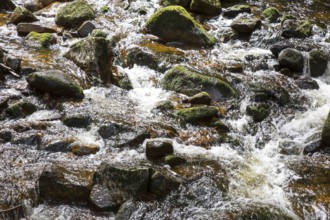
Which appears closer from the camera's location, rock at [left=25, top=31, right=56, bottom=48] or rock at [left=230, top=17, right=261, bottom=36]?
rock at [left=25, top=31, right=56, bottom=48]

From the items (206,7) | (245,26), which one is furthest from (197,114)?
(206,7)

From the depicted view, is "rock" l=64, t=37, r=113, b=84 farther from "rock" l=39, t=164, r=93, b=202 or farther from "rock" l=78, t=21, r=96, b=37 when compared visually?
"rock" l=39, t=164, r=93, b=202

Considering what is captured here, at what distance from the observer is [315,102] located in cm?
905

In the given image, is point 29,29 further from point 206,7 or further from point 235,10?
point 235,10

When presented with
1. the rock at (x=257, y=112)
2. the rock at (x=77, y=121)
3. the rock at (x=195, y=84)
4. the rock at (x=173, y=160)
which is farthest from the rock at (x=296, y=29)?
the rock at (x=77, y=121)

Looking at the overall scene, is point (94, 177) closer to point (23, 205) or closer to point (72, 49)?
point (23, 205)

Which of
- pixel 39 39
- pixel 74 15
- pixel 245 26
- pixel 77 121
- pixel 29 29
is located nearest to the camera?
pixel 77 121

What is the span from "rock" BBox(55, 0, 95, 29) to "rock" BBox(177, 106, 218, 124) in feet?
19.1

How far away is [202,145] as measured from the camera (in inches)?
289

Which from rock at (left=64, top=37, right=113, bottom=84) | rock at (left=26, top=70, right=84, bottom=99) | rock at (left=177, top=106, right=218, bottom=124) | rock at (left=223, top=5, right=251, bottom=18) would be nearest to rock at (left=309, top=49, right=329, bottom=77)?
rock at (left=177, top=106, right=218, bottom=124)

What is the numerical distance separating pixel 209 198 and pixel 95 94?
13.1 feet

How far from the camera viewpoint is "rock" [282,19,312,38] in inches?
468

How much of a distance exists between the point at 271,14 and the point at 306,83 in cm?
461

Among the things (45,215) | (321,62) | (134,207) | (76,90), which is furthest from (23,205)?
(321,62)
